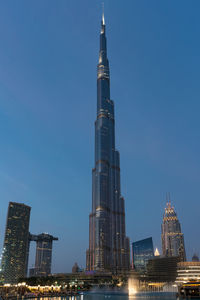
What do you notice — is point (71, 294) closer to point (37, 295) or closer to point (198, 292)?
point (37, 295)

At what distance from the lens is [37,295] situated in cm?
14012

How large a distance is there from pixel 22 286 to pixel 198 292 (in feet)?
322

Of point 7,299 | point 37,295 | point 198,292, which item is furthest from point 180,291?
point 7,299

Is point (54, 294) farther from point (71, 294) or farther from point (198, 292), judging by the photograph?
point (198, 292)

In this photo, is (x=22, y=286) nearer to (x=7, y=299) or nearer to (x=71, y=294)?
(x=71, y=294)

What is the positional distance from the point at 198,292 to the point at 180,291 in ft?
34.9

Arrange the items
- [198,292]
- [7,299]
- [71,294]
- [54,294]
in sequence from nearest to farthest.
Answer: [7,299] < [198,292] < [54,294] < [71,294]

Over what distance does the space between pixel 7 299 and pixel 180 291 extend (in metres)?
86.4

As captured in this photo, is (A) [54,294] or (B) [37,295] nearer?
(B) [37,295]

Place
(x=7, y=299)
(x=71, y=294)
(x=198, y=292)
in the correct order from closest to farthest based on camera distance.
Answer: (x=7, y=299)
(x=198, y=292)
(x=71, y=294)

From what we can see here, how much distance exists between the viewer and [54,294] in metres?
151

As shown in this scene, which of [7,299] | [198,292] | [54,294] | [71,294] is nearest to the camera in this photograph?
[7,299]

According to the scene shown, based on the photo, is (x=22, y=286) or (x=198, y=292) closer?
(x=198, y=292)

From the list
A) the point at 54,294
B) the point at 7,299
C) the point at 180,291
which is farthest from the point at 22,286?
the point at 180,291
